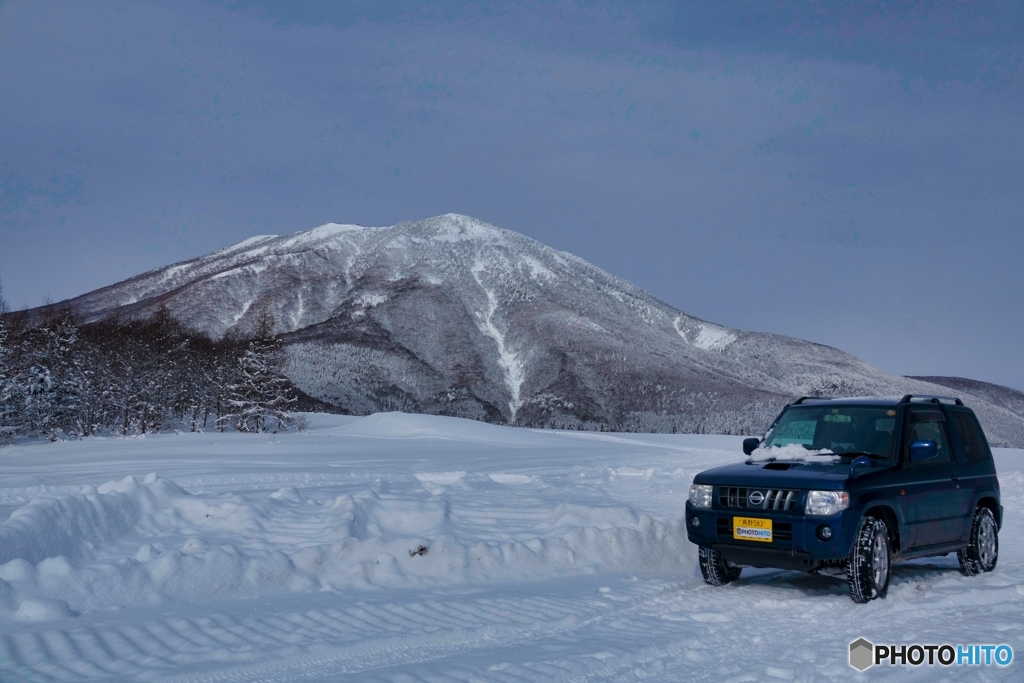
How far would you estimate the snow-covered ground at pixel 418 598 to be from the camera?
5461 millimetres

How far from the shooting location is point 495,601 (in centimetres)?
732

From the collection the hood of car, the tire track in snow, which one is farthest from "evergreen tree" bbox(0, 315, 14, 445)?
the hood of car

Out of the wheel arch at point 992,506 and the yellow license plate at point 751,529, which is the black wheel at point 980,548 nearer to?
the wheel arch at point 992,506

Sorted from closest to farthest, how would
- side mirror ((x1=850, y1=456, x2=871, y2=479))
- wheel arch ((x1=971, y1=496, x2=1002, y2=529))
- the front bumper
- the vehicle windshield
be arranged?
1. the front bumper
2. side mirror ((x1=850, y1=456, x2=871, y2=479))
3. the vehicle windshield
4. wheel arch ((x1=971, y1=496, x2=1002, y2=529))

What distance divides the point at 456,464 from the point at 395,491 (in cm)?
1038

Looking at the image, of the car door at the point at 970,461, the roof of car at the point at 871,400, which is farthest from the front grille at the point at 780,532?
the car door at the point at 970,461

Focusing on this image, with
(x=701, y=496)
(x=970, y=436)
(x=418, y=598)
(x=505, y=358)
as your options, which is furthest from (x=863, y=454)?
(x=505, y=358)

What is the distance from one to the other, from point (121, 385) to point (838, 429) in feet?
184

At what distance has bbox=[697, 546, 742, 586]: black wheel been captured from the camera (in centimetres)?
820

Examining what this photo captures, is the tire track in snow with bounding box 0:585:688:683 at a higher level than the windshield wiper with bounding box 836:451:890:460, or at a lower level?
lower

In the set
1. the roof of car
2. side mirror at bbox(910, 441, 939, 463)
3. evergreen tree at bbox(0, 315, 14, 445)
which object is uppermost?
the roof of car

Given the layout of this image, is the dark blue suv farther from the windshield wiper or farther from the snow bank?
the snow bank

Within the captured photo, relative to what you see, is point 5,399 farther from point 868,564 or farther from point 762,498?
point 868,564

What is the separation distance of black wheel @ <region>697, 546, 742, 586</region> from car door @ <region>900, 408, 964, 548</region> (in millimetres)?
1780
